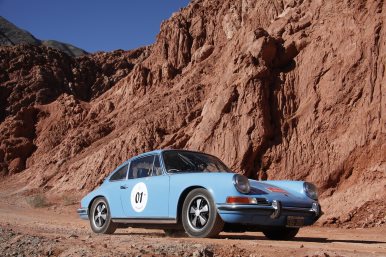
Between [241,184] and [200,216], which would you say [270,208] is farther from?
[200,216]

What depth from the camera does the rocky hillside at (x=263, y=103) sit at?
54.1 feet

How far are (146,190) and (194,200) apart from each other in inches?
43.3

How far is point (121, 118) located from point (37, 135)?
13.4m

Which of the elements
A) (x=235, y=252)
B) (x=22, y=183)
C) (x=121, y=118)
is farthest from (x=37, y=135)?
(x=235, y=252)

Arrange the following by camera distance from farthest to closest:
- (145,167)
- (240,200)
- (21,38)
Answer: (21,38), (145,167), (240,200)

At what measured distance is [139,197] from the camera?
785 centimetres

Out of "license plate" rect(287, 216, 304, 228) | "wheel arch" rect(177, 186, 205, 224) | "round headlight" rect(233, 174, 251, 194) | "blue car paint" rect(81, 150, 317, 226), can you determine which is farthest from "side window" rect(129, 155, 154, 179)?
"license plate" rect(287, 216, 304, 228)

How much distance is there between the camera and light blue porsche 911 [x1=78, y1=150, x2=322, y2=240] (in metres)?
6.53

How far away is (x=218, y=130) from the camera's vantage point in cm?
2098

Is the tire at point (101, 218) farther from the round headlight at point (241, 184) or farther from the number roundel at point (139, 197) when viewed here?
the round headlight at point (241, 184)

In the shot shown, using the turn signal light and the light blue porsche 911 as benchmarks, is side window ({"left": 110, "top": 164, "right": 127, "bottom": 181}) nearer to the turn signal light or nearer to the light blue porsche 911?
the light blue porsche 911

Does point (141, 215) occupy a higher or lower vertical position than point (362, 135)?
lower

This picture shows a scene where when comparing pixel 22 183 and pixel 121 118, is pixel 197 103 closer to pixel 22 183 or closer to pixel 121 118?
pixel 121 118

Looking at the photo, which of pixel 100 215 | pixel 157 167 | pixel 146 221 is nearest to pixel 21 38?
pixel 100 215
